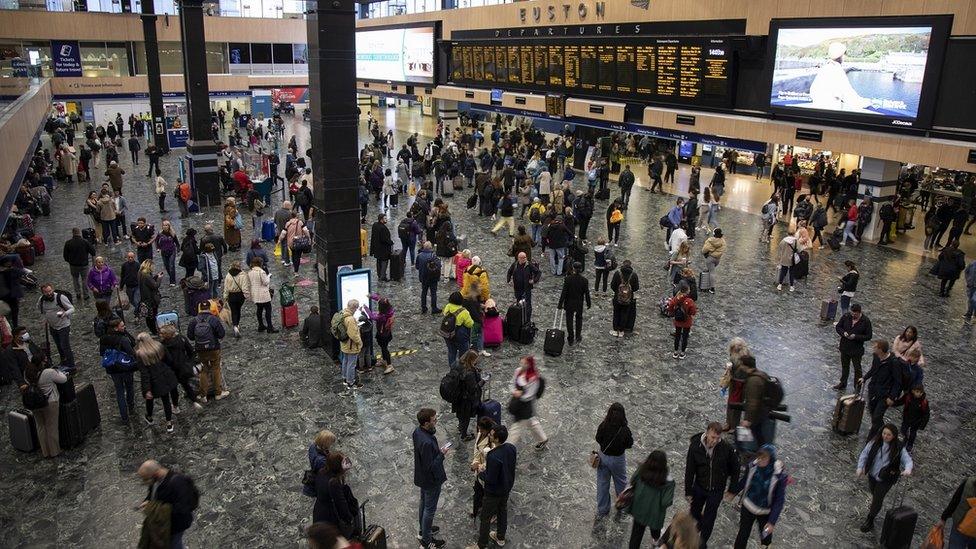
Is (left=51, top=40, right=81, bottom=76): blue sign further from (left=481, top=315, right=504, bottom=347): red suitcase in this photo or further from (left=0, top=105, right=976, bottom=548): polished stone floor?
(left=481, top=315, right=504, bottom=347): red suitcase

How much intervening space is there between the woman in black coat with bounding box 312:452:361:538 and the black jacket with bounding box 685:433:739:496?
3.29 meters

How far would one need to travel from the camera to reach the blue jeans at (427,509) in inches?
264

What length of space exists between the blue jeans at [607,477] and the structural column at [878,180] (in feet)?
52.8

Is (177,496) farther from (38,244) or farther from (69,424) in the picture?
(38,244)

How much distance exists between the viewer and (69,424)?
8508 millimetres

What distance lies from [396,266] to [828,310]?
9.25 meters

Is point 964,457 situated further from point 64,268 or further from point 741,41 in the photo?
point 64,268

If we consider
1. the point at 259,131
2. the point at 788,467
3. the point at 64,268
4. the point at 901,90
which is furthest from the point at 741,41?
the point at 259,131

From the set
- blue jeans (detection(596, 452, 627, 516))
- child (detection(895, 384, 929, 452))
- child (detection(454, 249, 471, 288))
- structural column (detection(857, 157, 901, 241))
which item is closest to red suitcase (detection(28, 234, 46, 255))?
child (detection(454, 249, 471, 288))

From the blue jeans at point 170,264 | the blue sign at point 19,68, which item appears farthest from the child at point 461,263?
the blue sign at point 19,68

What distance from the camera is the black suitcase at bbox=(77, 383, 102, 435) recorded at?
347 inches

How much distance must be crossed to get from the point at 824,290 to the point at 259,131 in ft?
107

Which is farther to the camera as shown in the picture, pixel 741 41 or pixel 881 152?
pixel 741 41

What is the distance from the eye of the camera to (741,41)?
788 inches
